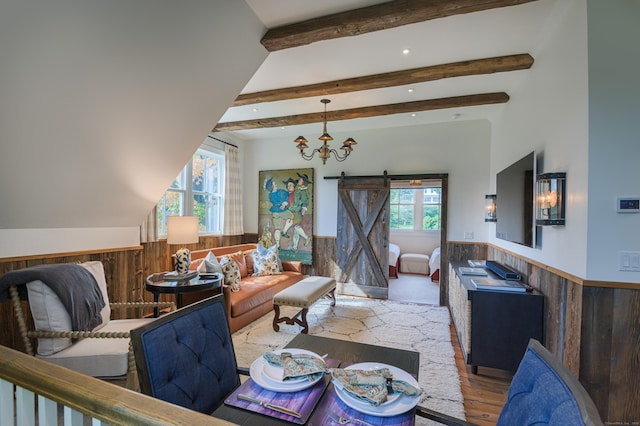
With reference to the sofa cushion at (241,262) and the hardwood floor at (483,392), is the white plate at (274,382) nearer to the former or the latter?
the hardwood floor at (483,392)

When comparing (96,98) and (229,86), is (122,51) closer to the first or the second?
(96,98)

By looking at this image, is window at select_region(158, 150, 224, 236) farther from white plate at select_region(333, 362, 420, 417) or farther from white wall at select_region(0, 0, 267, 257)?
white plate at select_region(333, 362, 420, 417)

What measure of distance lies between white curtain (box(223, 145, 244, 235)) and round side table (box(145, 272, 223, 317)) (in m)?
2.42

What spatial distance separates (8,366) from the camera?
2.97 ft

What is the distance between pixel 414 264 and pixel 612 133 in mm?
5813

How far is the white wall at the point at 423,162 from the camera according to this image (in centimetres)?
472

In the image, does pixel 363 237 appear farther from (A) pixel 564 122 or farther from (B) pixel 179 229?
(A) pixel 564 122

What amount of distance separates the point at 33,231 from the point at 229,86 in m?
2.09

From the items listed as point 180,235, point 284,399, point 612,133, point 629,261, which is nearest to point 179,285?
point 180,235

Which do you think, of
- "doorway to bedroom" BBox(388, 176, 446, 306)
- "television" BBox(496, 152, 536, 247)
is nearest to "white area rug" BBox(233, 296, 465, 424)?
"television" BBox(496, 152, 536, 247)

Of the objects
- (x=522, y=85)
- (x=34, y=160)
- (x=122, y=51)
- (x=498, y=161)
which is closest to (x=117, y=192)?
(x=34, y=160)

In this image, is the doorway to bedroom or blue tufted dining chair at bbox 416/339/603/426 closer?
blue tufted dining chair at bbox 416/339/603/426

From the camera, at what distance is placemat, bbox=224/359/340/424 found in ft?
3.31

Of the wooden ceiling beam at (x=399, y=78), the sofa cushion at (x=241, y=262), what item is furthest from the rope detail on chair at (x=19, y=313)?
the wooden ceiling beam at (x=399, y=78)
